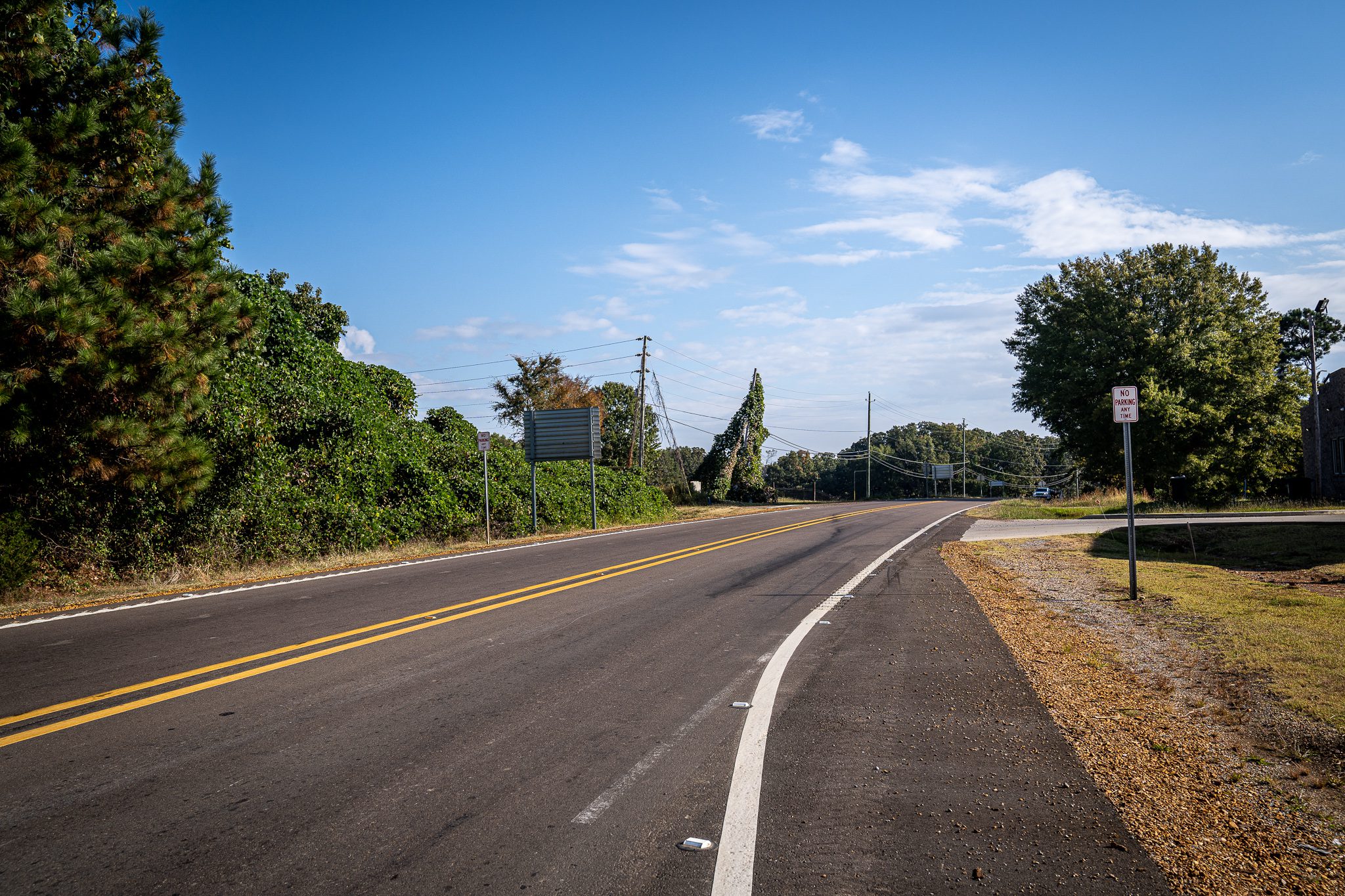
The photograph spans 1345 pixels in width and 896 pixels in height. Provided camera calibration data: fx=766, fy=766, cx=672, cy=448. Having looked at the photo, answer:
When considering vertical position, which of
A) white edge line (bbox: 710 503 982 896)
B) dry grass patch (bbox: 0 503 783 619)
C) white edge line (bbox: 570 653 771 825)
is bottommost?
white edge line (bbox: 710 503 982 896)

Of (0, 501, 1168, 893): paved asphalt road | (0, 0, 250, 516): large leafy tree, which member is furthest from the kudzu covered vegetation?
(0, 501, 1168, 893): paved asphalt road

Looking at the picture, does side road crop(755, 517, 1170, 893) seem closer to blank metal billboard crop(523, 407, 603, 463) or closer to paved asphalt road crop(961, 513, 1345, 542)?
paved asphalt road crop(961, 513, 1345, 542)

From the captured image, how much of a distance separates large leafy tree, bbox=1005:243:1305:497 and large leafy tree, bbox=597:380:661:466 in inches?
892

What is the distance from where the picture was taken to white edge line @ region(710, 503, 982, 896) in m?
3.07

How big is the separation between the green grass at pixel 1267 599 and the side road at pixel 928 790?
1.94 metres

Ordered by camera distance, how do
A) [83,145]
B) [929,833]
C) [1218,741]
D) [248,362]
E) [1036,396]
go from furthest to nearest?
1. [1036,396]
2. [248,362]
3. [83,145]
4. [1218,741]
5. [929,833]

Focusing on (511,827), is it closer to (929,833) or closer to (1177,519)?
(929,833)

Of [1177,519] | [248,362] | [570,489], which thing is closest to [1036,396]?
[1177,519]

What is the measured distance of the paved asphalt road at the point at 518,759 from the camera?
10.3 feet

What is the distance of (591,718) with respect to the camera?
500 cm

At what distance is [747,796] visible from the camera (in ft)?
12.6

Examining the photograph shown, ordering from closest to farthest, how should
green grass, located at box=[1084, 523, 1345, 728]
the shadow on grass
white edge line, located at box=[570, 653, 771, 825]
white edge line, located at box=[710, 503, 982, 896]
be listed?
white edge line, located at box=[710, 503, 982, 896], white edge line, located at box=[570, 653, 771, 825], green grass, located at box=[1084, 523, 1345, 728], the shadow on grass

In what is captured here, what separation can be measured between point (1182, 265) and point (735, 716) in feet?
130

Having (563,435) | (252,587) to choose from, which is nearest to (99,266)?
(252,587)
